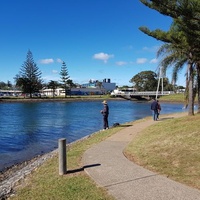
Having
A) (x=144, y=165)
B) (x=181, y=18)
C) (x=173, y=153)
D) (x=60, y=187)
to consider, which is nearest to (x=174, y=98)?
(x=181, y=18)

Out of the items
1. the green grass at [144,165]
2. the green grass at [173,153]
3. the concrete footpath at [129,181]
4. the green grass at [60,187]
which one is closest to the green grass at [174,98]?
the green grass at [173,153]

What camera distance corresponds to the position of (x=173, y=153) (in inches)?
358

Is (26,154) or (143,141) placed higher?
(143,141)

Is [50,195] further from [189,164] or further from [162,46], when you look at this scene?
[162,46]

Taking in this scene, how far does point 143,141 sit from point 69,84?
103716 mm

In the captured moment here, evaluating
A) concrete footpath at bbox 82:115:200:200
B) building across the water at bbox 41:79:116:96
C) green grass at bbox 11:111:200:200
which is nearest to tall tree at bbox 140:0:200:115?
green grass at bbox 11:111:200:200

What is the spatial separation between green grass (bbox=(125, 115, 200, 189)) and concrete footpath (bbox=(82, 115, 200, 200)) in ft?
1.19

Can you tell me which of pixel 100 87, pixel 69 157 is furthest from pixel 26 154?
pixel 100 87

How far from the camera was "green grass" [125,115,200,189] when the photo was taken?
726 cm

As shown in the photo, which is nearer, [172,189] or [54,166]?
[172,189]

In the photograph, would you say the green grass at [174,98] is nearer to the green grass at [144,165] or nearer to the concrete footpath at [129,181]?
the green grass at [144,165]

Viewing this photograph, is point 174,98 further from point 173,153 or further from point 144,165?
point 144,165

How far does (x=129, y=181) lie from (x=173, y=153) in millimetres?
2830

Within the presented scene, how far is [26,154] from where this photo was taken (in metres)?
15.4
